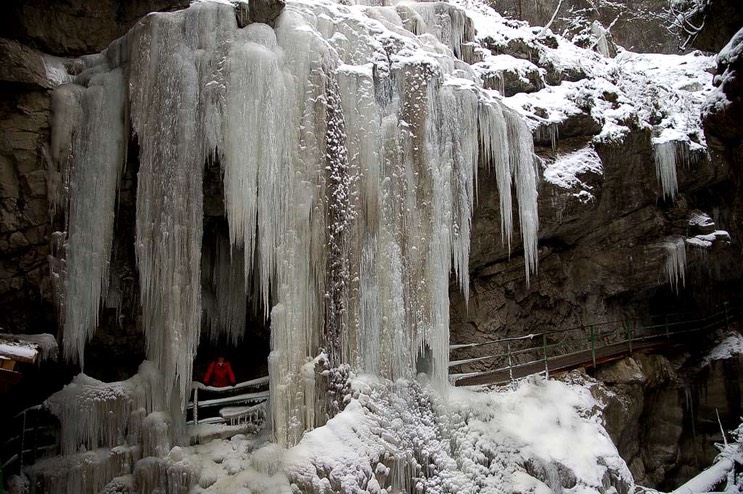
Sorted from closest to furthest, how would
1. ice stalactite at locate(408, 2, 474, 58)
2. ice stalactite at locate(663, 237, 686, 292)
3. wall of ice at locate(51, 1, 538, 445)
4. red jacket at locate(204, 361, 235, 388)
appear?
1. wall of ice at locate(51, 1, 538, 445)
2. red jacket at locate(204, 361, 235, 388)
3. ice stalactite at locate(408, 2, 474, 58)
4. ice stalactite at locate(663, 237, 686, 292)

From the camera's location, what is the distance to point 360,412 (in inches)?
365

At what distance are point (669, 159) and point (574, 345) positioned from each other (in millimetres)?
A: 5322

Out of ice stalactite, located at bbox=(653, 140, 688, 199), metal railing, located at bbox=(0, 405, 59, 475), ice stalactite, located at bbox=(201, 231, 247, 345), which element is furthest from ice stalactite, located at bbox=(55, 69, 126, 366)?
ice stalactite, located at bbox=(653, 140, 688, 199)

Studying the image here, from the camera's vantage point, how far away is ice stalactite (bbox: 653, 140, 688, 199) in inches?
607

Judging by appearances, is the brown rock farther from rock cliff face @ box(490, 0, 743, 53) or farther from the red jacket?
rock cliff face @ box(490, 0, 743, 53)

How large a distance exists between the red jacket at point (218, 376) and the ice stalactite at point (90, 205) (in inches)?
89.8

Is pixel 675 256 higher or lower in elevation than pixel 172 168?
lower

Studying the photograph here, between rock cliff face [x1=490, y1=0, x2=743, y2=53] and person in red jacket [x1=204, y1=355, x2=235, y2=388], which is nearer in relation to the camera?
person in red jacket [x1=204, y1=355, x2=235, y2=388]

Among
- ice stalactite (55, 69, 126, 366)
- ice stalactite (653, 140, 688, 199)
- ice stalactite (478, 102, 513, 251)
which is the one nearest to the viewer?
ice stalactite (55, 69, 126, 366)

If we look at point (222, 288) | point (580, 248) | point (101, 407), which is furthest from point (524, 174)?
point (101, 407)

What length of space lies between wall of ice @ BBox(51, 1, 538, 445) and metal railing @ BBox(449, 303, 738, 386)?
7.99 feet

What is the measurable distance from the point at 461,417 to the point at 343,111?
18.5 ft

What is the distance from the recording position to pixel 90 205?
917cm

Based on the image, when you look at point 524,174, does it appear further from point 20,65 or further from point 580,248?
point 20,65
